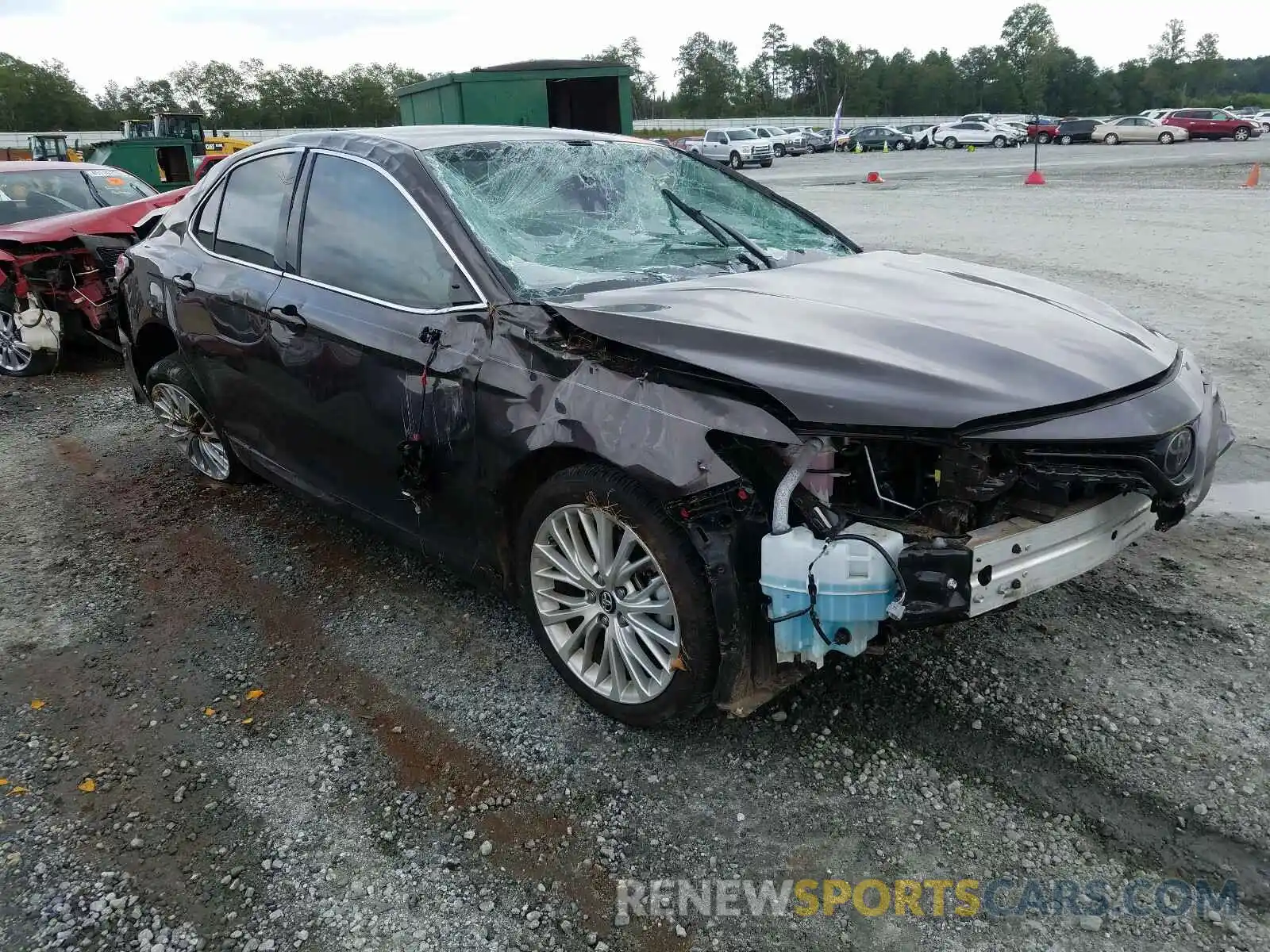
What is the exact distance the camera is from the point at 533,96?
15.4 meters

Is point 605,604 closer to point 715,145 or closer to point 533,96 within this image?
point 533,96

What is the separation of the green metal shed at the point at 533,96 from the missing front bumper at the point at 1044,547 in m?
13.8

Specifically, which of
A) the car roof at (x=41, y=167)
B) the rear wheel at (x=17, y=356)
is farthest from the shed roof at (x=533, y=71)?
the rear wheel at (x=17, y=356)

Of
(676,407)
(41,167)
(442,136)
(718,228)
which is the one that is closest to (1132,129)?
(41,167)

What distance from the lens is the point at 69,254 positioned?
745 centimetres

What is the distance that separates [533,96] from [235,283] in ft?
41.2

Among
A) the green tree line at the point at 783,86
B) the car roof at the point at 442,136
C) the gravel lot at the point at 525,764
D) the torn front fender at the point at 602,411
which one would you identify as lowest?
the gravel lot at the point at 525,764

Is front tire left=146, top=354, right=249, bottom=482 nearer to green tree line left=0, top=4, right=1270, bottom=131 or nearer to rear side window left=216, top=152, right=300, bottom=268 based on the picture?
rear side window left=216, top=152, right=300, bottom=268

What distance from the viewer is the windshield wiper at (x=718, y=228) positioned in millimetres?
3611

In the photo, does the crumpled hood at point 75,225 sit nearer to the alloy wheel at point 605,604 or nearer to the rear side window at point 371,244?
the rear side window at point 371,244

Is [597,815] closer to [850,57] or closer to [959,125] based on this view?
[959,125]

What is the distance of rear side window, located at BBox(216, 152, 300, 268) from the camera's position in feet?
12.7

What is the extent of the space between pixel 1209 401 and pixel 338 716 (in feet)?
9.52

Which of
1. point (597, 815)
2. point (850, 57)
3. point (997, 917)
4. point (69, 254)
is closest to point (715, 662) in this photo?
point (597, 815)
